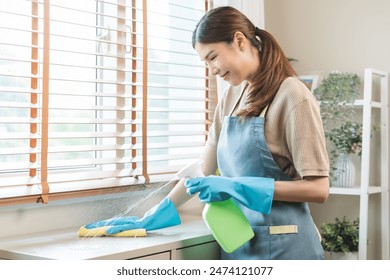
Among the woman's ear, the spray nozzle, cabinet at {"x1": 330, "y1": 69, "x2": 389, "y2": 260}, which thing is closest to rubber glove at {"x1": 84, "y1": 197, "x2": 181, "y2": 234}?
the spray nozzle

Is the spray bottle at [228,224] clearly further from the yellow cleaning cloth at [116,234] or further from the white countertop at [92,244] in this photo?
the yellow cleaning cloth at [116,234]

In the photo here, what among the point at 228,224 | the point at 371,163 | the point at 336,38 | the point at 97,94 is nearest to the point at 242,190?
the point at 228,224

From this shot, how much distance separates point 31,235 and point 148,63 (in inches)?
39.7

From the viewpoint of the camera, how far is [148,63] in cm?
294

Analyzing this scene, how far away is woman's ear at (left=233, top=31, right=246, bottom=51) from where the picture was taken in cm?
210

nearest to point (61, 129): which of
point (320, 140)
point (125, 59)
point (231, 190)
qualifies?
point (125, 59)

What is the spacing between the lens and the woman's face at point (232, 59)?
6.89 feet

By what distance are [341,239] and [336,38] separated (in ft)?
3.33

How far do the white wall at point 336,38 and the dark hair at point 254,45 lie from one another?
1223 mm

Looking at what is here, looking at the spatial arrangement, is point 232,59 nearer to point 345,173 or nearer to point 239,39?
point 239,39

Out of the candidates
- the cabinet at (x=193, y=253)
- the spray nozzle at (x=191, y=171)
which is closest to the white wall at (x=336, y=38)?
the cabinet at (x=193, y=253)

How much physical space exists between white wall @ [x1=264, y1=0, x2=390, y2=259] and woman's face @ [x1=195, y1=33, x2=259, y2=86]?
1.28 metres

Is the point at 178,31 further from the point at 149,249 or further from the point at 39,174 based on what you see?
the point at 149,249

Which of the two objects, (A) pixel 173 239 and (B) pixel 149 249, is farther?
(A) pixel 173 239
